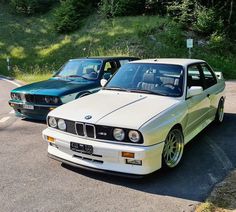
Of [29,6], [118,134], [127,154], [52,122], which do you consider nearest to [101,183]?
[127,154]

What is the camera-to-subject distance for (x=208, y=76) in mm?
6883

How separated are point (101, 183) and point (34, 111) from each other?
366 cm

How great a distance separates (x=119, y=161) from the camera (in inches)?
170

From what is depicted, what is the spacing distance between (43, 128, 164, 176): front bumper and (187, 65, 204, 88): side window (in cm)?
178

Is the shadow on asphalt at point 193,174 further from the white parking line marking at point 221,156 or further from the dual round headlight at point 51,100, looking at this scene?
the dual round headlight at point 51,100

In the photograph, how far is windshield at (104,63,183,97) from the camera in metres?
5.43

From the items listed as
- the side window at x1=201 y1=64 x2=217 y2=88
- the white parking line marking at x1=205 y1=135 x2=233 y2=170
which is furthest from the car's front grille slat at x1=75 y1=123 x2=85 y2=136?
the side window at x1=201 y1=64 x2=217 y2=88

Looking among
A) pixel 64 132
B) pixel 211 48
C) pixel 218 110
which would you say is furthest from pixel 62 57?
pixel 64 132

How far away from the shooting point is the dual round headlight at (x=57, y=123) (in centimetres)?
481

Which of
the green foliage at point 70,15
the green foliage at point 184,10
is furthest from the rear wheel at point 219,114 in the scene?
the green foliage at point 70,15

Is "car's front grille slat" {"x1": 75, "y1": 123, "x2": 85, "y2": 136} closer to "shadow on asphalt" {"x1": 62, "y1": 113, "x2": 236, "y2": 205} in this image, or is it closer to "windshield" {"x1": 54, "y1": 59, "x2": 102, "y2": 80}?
→ "shadow on asphalt" {"x1": 62, "y1": 113, "x2": 236, "y2": 205}

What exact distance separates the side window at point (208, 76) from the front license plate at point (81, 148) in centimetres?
308

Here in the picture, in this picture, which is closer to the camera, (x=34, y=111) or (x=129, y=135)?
(x=129, y=135)

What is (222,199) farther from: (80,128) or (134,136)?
(80,128)
